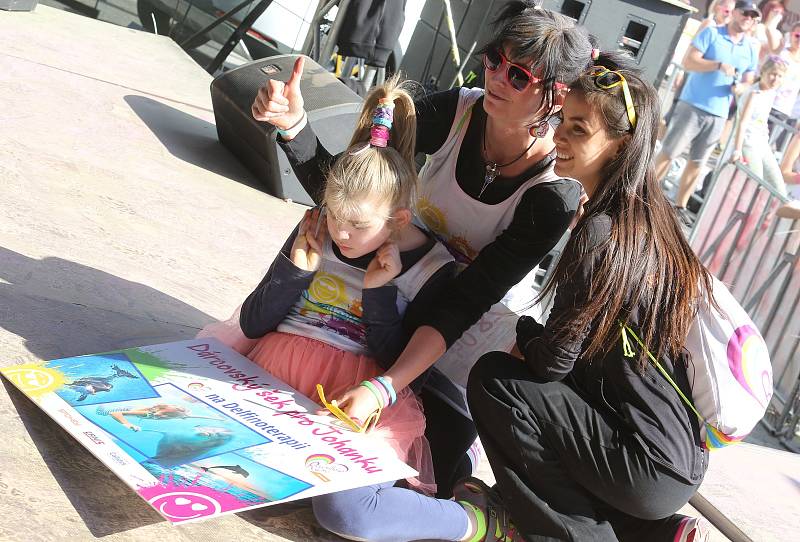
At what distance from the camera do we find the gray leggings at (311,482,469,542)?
→ 6.52ft

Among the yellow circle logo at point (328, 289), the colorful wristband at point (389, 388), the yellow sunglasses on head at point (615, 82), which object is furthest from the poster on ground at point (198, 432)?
the yellow sunglasses on head at point (615, 82)

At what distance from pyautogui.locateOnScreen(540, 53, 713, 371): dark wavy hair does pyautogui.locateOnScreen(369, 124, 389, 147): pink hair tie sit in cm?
47

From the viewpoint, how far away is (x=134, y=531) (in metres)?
1.80

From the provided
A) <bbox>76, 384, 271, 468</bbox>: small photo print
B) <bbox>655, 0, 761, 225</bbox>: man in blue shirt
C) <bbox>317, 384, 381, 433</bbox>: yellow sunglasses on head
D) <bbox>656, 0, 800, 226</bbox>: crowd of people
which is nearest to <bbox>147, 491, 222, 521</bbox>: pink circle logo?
<bbox>76, 384, 271, 468</bbox>: small photo print

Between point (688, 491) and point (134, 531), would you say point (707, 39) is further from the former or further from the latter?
point (134, 531)

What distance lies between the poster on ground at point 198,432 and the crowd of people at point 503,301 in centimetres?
Result: 8

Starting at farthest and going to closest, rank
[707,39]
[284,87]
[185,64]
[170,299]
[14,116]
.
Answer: [707,39], [185,64], [14,116], [170,299], [284,87]

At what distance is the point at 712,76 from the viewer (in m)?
7.15

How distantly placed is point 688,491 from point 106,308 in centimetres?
166

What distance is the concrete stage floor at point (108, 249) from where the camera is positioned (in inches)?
73.5

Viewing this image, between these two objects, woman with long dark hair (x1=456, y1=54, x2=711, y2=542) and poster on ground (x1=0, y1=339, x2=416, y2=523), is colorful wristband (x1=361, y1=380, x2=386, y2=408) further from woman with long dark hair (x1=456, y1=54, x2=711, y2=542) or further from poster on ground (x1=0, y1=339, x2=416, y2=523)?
woman with long dark hair (x1=456, y1=54, x2=711, y2=542)

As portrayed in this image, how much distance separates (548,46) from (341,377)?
95 centimetres

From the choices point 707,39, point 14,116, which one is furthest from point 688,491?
point 707,39

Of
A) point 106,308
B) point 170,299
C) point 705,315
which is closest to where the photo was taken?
point 705,315
